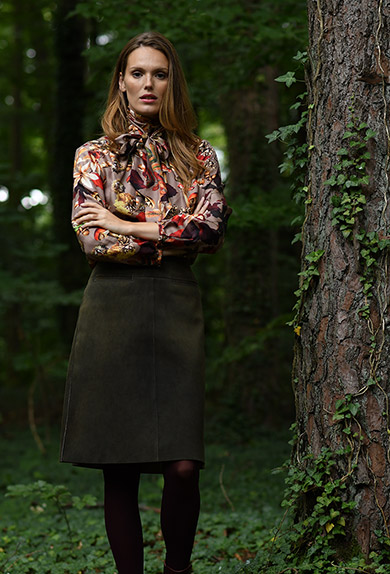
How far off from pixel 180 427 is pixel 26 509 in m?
3.93

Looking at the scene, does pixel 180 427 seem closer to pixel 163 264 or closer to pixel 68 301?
pixel 163 264

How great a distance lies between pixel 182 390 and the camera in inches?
116

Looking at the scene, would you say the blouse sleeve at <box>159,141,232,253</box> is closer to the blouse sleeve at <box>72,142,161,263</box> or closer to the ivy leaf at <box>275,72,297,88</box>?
the blouse sleeve at <box>72,142,161,263</box>

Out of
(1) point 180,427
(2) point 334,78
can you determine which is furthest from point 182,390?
(2) point 334,78

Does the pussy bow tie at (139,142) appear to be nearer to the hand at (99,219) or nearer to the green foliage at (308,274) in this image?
the hand at (99,219)

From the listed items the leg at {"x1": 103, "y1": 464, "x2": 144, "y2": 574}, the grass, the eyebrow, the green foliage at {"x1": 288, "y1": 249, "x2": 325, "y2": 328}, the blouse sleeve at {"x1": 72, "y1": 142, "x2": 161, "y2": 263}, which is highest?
the eyebrow

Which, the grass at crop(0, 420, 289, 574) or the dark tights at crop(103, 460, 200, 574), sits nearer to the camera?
the dark tights at crop(103, 460, 200, 574)

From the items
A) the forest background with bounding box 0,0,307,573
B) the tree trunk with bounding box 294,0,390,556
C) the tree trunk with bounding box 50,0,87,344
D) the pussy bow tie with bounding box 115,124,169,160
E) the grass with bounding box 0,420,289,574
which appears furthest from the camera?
the tree trunk with bounding box 50,0,87,344

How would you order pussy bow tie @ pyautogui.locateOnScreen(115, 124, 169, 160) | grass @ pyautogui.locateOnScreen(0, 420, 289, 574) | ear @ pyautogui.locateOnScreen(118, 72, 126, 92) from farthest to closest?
1. grass @ pyautogui.locateOnScreen(0, 420, 289, 574)
2. ear @ pyautogui.locateOnScreen(118, 72, 126, 92)
3. pussy bow tie @ pyautogui.locateOnScreen(115, 124, 169, 160)

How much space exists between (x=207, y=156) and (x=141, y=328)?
0.84 metres

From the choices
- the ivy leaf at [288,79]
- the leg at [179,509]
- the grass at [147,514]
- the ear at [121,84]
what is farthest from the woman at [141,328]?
the grass at [147,514]

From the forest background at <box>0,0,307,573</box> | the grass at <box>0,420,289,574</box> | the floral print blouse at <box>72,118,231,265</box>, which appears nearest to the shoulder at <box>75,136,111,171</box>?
the floral print blouse at <box>72,118,231,265</box>

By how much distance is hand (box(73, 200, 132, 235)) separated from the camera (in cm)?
293

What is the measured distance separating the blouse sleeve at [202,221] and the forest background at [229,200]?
382 millimetres
